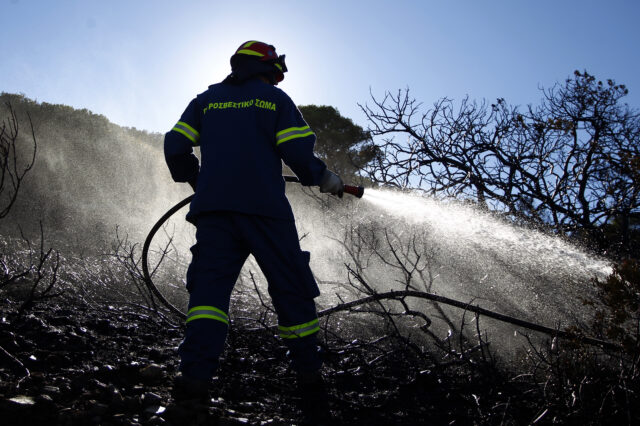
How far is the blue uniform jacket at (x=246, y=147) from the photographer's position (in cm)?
249

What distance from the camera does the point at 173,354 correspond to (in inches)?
117

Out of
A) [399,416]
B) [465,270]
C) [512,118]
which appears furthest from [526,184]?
[399,416]

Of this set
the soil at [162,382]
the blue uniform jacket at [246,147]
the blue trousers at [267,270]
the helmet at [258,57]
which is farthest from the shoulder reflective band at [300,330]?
the helmet at [258,57]

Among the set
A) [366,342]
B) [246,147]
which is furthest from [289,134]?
[366,342]

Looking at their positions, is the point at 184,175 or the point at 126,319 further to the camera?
the point at 126,319

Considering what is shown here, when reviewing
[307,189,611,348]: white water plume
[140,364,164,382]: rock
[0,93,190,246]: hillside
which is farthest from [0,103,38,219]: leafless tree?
[307,189,611,348]: white water plume

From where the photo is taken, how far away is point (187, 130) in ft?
8.96

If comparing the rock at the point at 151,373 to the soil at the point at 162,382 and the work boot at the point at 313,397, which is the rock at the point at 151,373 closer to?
the soil at the point at 162,382

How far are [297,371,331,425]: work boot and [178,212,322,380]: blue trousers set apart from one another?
0.05 metres

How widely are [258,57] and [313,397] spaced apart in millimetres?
1894

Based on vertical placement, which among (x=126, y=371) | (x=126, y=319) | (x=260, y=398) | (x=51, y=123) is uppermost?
(x=51, y=123)

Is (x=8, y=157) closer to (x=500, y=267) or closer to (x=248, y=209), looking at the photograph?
(x=248, y=209)

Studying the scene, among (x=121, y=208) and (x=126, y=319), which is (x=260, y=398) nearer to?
(x=126, y=319)

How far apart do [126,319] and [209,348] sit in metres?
1.81
